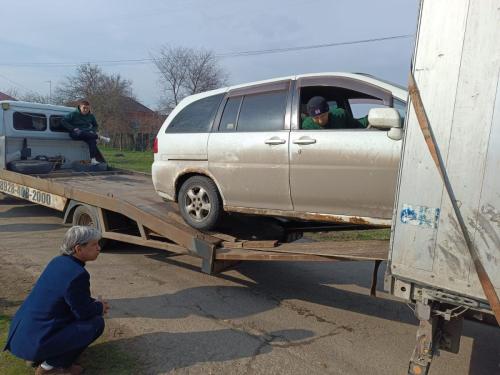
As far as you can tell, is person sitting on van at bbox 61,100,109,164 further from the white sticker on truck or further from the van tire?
the white sticker on truck

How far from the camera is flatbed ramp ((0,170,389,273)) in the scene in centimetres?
427

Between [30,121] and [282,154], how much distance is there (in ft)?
22.7

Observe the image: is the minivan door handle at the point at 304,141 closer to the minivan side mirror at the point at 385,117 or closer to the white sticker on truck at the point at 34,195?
the minivan side mirror at the point at 385,117

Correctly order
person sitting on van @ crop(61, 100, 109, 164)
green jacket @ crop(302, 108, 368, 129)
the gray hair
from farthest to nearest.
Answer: person sitting on van @ crop(61, 100, 109, 164) < green jacket @ crop(302, 108, 368, 129) < the gray hair

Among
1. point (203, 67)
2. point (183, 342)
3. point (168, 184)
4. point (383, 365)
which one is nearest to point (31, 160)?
point (168, 184)

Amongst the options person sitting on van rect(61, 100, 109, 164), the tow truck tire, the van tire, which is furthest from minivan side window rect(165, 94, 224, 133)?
person sitting on van rect(61, 100, 109, 164)

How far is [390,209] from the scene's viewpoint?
383 cm

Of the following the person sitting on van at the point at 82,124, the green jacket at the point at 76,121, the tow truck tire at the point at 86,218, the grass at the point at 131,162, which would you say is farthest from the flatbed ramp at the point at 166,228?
the grass at the point at 131,162

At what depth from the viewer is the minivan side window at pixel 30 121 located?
29.6 ft

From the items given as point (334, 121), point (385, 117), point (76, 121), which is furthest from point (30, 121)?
point (385, 117)

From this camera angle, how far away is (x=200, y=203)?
5.19m

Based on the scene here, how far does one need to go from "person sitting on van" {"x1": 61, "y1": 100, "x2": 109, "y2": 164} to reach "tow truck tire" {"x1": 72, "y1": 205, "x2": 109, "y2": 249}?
10.00 feet

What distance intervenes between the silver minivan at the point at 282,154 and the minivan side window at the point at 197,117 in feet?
0.05

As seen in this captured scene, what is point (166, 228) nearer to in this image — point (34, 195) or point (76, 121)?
point (34, 195)
